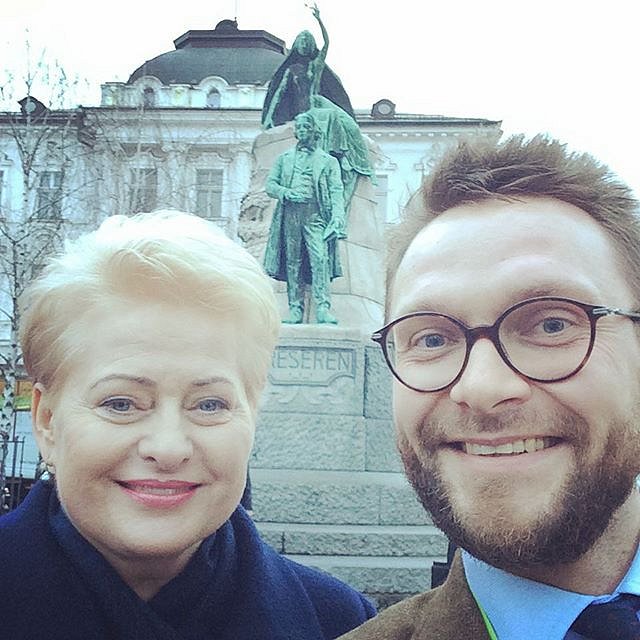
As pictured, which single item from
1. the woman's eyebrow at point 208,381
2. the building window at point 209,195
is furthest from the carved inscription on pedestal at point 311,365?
the building window at point 209,195

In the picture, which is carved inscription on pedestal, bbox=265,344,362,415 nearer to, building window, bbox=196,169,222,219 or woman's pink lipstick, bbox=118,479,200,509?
woman's pink lipstick, bbox=118,479,200,509

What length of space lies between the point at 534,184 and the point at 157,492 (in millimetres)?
734

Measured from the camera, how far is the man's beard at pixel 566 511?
3.56ft

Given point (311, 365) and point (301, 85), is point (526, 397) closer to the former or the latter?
point (311, 365)

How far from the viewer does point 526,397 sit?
3.59 ft

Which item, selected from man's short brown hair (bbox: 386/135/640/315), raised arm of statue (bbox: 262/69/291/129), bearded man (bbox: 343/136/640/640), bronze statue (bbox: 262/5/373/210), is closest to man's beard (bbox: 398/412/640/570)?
bearded man (bbox: 343/136/640/640)

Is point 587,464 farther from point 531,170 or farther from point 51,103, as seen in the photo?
point 51,103

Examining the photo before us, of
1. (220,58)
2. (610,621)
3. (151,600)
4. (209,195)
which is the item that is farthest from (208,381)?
(220,58)

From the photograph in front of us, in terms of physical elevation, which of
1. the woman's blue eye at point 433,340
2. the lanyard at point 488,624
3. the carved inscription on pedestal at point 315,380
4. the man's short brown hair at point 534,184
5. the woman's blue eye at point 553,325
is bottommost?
the carved inscription on pedestal at point 315,380

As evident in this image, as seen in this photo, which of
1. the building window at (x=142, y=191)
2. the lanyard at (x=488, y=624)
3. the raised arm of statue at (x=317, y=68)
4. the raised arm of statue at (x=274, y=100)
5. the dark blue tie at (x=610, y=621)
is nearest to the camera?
the dark blue tie at (x=610, y=621)

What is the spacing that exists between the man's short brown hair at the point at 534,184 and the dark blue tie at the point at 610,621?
39 cm

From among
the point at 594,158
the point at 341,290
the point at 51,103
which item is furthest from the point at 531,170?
the point at 51,103

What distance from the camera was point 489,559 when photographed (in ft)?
3.67

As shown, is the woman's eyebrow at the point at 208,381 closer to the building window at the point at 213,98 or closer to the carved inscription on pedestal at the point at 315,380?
the carved inscription on pedestal at the point at 315,380
